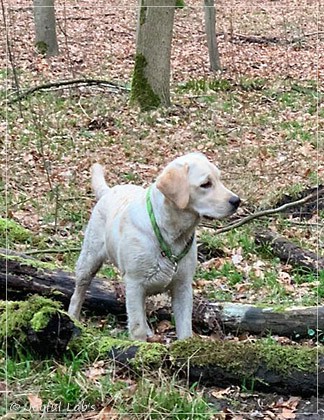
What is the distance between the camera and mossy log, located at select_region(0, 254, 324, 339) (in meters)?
5.17

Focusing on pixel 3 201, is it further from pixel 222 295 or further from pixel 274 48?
pixel 274 48

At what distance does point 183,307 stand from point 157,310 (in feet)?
2.47

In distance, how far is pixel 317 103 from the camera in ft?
45.2

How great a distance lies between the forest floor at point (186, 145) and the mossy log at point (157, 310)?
19 cm

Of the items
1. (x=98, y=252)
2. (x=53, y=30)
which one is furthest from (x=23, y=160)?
(x=53, y=30)

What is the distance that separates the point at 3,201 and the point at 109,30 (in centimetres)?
1373

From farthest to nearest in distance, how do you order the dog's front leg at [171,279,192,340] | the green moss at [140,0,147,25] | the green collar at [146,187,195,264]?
the green moss at [140,0,147,25] < the dog's front leg at [171,279,192,340] < the green collar at [146,187,195,264]

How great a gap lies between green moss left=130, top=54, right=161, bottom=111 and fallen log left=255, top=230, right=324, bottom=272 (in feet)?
19.8

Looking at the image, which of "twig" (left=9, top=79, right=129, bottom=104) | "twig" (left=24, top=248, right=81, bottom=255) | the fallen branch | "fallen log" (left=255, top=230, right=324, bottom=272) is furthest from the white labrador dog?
the fallen branch

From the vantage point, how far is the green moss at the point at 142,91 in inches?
522

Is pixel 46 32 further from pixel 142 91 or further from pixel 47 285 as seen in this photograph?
pixel 47 285

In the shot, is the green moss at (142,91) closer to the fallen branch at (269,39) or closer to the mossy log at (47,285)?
the mossy log at (47,285)

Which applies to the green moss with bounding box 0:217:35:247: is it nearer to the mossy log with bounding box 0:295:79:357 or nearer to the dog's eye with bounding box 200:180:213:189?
the mossy log with bounding box 0:295:79:357

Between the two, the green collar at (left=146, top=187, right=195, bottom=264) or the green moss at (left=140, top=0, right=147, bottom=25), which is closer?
the green collar at (left=146, top=187, right=195, bottom=264)
